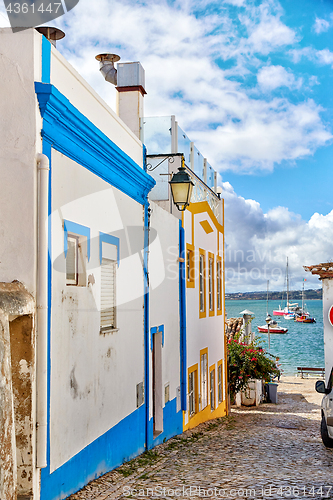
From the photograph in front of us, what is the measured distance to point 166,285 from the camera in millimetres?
11859

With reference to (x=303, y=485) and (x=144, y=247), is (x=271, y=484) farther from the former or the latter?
(x=144, y=247)

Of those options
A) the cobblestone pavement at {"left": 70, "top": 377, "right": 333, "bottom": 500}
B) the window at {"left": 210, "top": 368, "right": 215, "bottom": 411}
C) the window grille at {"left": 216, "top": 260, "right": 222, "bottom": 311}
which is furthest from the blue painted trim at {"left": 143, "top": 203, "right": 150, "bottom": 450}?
the window grille at {"left": 216, "top": 260, "right": 222, "bottom": 311}

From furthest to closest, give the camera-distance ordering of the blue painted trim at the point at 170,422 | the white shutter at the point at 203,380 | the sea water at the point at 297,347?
the sea water at the point at 297,347, the white shutter at the point at 203,380, the blue painted trim at the point at 170,422

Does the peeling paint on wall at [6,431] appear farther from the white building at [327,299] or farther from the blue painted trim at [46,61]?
the white building at [327,299]

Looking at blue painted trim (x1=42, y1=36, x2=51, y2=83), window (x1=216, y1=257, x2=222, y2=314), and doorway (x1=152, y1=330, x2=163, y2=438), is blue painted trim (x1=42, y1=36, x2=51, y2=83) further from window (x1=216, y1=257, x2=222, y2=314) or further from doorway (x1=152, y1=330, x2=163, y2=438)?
window (x1=216, y1=257, x2=222, y2=314)

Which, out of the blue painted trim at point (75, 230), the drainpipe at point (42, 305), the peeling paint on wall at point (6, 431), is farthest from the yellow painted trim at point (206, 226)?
the peeling paint on wall at point (6, 431)

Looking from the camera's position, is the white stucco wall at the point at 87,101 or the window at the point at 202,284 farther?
the window at the point at 202,284

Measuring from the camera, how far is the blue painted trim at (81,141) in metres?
5.63

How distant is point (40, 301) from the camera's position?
211 inches

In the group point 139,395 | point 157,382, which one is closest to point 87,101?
point 139,395

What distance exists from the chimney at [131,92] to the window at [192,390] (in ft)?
22.3

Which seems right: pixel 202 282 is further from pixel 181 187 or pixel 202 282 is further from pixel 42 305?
pixel 42 305

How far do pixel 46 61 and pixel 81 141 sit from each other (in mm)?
1169

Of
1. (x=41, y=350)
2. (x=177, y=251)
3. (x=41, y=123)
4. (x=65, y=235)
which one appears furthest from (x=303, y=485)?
(x=177, y=251)
